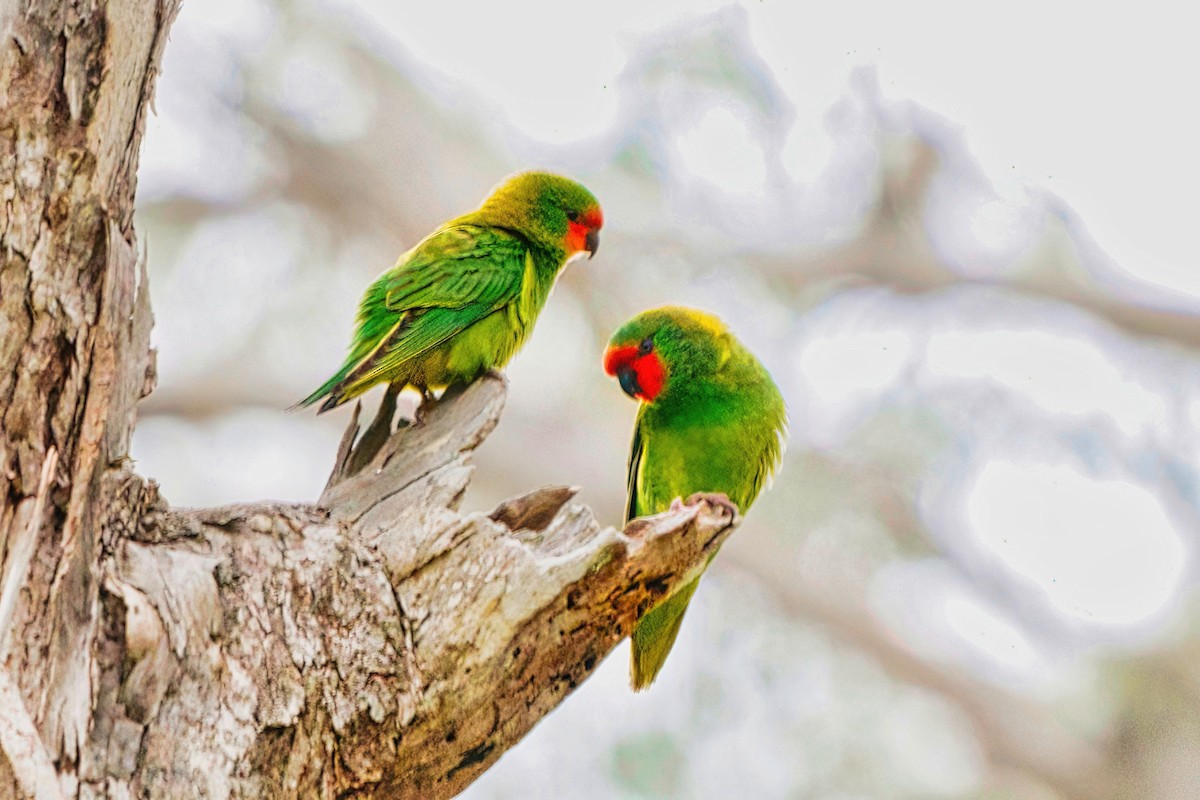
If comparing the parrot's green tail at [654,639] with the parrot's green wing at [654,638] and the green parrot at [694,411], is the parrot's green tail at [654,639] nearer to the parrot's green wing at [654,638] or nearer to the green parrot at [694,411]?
the parrot's green wing at [654,638]

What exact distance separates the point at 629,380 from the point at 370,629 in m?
1.80

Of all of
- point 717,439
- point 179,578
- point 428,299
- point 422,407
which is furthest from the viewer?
point 717,439

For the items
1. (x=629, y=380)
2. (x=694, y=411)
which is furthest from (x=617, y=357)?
(x=694, y=411)

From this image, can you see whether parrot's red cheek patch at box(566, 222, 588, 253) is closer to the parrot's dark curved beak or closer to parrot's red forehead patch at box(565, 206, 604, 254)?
parrot's red forehead patch at box(565, 206, 604, 254)

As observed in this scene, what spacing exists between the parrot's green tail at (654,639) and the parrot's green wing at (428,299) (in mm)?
969

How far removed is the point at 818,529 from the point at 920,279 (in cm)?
175

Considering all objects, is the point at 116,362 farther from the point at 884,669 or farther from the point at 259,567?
the point at 884,669

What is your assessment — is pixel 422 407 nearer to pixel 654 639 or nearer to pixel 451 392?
pixel 451 392

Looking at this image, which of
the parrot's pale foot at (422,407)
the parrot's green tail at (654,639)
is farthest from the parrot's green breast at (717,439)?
the parrot's pale foot at (422,407)

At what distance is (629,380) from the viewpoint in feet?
12.2

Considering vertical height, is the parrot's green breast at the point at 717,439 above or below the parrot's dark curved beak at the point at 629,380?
below

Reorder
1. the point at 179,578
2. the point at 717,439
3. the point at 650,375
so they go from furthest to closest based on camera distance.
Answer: the point at 650,375 < the point at 717,439 < the point at 179,578

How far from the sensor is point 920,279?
7.21 meters

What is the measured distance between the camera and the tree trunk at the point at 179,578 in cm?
176
